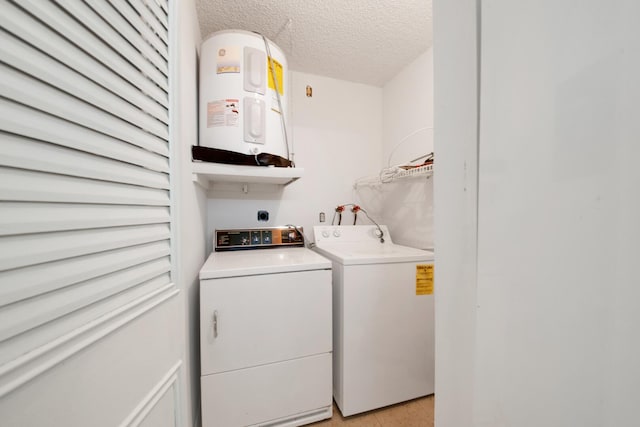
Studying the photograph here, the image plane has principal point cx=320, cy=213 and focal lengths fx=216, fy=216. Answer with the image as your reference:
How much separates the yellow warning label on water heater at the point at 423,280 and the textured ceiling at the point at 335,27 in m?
1.70

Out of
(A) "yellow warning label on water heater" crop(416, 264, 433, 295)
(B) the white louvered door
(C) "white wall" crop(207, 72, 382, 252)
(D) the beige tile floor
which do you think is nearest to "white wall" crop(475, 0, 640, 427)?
(B) the white louvered door

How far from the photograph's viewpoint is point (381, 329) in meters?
1.31

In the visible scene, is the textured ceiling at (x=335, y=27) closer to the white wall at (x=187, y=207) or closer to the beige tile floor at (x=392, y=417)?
the white wall at (x=187, y=207)

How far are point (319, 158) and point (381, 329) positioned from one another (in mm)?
1549

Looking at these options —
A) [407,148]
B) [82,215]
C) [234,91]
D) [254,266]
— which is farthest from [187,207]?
[407,148]

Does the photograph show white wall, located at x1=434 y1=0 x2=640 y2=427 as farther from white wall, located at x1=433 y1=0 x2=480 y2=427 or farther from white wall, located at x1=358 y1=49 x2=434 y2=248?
white wall, located at x1=358 y1=49 x2=434 y2=248

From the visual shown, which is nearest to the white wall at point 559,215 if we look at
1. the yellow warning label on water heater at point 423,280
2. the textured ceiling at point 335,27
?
the yellow warning label on water heater at point 423,280

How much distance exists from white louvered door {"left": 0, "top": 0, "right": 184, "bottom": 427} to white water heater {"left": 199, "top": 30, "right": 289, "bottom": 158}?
2.01 ft

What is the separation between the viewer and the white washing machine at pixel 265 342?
107 cm

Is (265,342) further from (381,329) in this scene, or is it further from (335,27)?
(335,27)

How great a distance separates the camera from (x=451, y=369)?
0.56m

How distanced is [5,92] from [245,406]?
141 cm

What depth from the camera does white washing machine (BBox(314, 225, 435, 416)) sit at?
1266 mm

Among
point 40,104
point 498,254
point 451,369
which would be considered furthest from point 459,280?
point 40,104
